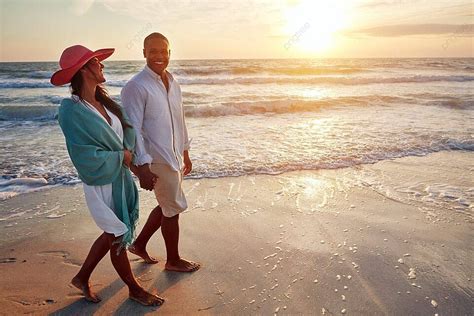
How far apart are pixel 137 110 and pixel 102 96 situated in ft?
1.04

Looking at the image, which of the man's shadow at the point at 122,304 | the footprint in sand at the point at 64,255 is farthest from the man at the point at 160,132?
the footprint in sand at the point at 64,255

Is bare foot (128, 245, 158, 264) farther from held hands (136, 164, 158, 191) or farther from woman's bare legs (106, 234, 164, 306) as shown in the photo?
held hands (136, 164, 158, 191)

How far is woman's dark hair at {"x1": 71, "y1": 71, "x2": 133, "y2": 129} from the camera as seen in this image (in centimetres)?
234

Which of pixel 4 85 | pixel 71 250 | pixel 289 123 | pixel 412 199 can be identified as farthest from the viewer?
pixel 4 85

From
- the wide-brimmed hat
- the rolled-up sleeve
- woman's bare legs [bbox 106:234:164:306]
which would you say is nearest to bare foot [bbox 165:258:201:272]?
woman's bare legs [bbox 106:234:164:306]

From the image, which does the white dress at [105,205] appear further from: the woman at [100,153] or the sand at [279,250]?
the sand at [279,250]

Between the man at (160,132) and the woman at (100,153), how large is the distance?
17 centimetres

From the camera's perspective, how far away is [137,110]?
277 cm

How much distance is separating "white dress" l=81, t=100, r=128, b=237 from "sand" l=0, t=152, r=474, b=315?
26.1 inches

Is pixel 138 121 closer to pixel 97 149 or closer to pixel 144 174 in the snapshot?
pixel 144 174

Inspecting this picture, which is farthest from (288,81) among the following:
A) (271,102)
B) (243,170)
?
(243,170)

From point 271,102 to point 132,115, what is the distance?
12.6 meters

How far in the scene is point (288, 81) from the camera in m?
26.4

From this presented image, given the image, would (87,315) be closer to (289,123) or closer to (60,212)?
(60,212)
